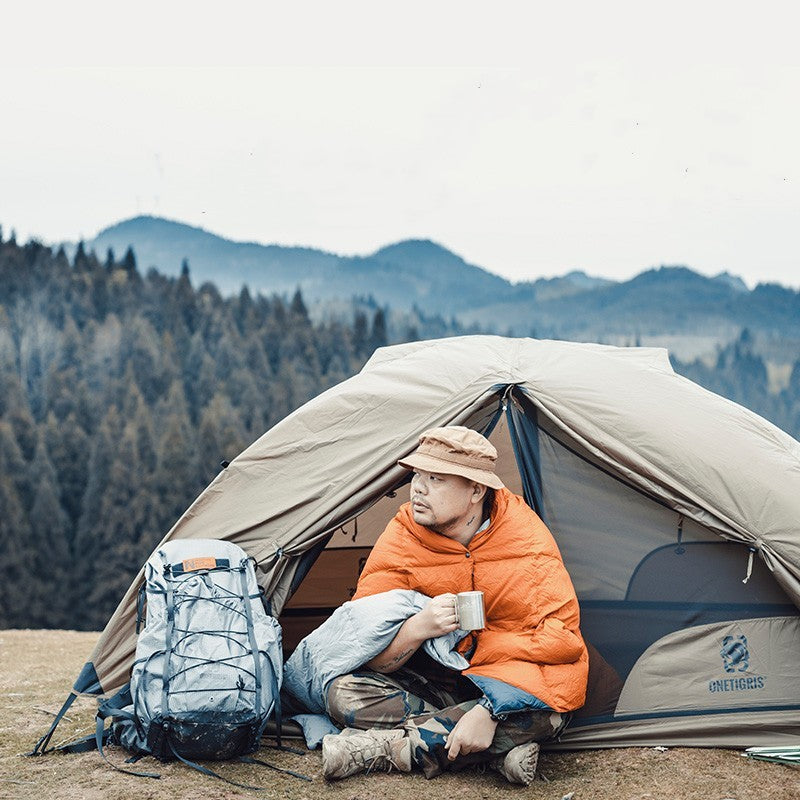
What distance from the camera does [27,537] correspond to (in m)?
51.5

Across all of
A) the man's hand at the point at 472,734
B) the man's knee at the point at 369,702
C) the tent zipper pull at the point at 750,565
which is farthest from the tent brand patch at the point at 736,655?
the man's knee at the point at 369,702

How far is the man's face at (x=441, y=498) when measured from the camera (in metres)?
5.38

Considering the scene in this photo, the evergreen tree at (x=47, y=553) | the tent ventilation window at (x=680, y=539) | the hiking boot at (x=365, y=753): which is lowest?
the evergreen tree at (x=47, y=553)

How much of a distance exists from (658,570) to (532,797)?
5.36 feet

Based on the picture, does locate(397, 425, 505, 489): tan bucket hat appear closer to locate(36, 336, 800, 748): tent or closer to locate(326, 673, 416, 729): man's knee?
locate(36, 336, 800, 748): tent

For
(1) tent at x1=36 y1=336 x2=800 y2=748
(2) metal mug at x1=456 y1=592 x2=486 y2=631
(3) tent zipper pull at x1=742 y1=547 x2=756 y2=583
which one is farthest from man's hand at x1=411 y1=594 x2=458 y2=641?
(3) tent zipper pull at x1=742 y1=547 x2=756 y2=583

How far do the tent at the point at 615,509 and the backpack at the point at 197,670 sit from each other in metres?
0.53

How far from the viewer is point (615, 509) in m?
6.05

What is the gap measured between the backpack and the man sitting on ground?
45 centimetres

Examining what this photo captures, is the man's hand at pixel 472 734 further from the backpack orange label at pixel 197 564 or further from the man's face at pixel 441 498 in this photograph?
the backpack orange label at pixel 197 564

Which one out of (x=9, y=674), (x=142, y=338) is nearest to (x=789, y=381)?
(x=142, y=338)

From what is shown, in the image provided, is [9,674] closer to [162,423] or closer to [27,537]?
[27,537]

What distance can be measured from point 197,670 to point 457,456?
169 cm

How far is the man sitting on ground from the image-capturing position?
501cm
